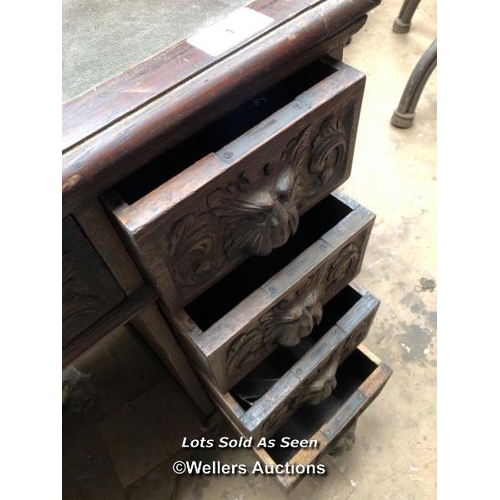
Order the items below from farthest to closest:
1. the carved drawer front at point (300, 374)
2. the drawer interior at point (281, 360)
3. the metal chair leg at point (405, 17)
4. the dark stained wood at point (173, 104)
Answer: the metal chair leg at point (405, 17) → the drawer interior at point (281, 360) → the carved drawer front at point (300, 374) → the dark stained wood at point (173, 104)

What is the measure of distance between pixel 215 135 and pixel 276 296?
0.74 ft

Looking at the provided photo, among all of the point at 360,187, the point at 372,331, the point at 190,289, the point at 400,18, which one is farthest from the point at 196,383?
the point at 400,18

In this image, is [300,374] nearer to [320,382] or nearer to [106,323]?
[320,382]

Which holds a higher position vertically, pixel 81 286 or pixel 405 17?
pixel 81 286

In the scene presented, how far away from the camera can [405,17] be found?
5.17 ft

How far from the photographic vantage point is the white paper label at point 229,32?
46cm

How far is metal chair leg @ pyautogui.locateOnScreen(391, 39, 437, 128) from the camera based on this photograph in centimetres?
119

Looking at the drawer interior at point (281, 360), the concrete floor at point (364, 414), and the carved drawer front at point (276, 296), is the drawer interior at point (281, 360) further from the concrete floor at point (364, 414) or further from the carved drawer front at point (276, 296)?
the concrete floor at point (364, 414)

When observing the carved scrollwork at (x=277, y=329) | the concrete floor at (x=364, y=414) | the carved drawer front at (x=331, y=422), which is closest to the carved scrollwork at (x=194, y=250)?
the carved scrollwork at (x=277, y=329)

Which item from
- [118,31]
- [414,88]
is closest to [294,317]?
[118,31]

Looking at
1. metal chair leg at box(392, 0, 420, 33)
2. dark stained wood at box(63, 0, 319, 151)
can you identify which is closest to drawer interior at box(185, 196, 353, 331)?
dark stained wood at box(63, 0, 319, 151)

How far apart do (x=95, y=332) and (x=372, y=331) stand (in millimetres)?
723

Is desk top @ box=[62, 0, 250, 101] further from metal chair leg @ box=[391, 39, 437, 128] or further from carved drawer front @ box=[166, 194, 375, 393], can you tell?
metal chair leg @ box=[391, 39, 437, 128]

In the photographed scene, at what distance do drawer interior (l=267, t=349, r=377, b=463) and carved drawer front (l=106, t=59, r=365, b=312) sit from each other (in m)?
0.41
